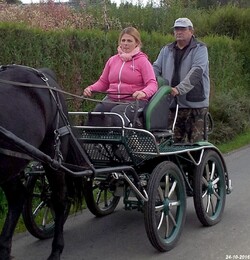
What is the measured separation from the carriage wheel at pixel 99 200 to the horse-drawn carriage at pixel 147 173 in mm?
26

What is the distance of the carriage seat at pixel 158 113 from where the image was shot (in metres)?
5.77

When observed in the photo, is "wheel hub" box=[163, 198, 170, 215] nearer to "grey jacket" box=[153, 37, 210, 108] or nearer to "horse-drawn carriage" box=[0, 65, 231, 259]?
"horse-drawn carriage" box=[0, 65, 231, 259]

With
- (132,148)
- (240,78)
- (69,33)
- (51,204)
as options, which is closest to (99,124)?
(132,148)

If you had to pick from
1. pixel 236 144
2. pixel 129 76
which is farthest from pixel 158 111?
pixel 236 144

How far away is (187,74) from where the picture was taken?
6461 millimetres

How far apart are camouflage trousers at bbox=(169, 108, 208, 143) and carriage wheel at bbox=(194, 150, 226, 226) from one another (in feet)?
1.30

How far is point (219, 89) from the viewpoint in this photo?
1532 cm

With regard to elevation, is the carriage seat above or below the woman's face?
below

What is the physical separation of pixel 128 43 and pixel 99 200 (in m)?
2.07

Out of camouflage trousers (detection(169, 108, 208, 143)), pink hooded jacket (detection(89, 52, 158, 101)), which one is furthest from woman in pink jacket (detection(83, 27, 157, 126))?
camouflage trousers (detection(169, 108, 208, 143))

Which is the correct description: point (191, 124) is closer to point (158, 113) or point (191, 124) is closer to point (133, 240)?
point (158, 113)

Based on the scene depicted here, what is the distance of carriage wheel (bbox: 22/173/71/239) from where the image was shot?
5.82m

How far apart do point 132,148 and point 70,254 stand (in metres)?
1.15

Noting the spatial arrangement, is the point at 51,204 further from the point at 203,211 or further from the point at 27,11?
the point at 27,11
